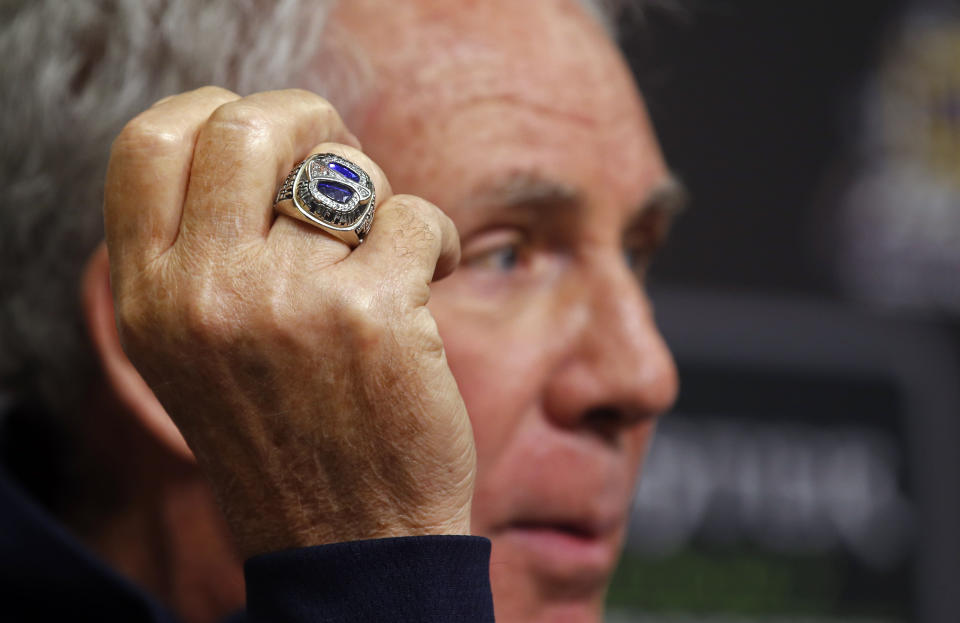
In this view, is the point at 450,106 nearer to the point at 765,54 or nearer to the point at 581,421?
the point at 581,421

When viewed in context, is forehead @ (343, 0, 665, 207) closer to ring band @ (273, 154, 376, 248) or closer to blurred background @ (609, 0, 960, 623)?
ring band @ (273, 154, 376, 248)

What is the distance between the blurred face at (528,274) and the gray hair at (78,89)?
0.25 ft

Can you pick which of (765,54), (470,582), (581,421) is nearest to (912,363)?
(765,54)

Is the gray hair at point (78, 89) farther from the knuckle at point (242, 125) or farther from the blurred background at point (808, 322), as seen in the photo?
the blurred background at point (808, 322)

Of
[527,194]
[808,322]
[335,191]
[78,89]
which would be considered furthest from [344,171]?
[808,322]

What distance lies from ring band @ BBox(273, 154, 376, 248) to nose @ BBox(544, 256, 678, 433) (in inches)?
14.1

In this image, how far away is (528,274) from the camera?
89 centimetres

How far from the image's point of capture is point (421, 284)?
0.54 metres

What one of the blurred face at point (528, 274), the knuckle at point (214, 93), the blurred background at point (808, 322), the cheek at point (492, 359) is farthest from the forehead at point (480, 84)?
the blurred background at point (808, 322)

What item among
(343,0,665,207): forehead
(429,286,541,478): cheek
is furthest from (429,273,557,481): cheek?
(343,0,665,207): forehead

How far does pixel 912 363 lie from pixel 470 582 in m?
1.72

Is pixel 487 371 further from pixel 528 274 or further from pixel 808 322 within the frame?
pixel 808 322

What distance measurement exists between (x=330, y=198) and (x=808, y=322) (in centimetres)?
163

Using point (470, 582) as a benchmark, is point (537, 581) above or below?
below
